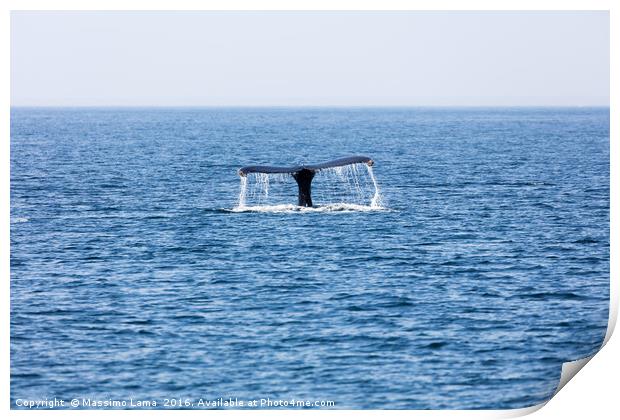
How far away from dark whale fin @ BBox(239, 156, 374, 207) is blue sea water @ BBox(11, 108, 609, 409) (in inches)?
41.0

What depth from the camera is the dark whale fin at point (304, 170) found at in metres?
42.5

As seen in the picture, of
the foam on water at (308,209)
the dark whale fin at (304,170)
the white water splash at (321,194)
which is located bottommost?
the white water splash at (321,194)

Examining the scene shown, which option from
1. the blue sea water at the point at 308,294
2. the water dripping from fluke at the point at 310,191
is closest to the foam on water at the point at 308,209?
the water dripping from fluke at the point at 310,191

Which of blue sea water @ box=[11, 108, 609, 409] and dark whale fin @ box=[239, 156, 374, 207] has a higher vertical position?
dark whale fin @ box=[239, 156, 374, 207]

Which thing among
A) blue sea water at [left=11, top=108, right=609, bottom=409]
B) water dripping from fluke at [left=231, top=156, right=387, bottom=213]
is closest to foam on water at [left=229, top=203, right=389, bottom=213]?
water dripping from fluke at [left=231, top=156, right=387, bottom=213]

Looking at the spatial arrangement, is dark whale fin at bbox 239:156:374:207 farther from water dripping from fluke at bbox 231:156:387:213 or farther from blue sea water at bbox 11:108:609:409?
blue sea water at bbox 11:108:609:409

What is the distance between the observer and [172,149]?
362 ft

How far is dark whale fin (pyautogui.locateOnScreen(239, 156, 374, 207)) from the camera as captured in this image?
42.5 m

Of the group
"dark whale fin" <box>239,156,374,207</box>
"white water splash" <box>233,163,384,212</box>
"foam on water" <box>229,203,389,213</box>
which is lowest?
"white water splash" <box>233,163,384,212</box>

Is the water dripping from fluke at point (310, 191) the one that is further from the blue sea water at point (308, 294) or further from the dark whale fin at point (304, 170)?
the blue sea water at point (308, 294)

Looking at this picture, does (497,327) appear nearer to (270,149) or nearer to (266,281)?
(266,281)

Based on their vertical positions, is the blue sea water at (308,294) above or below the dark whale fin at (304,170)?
below

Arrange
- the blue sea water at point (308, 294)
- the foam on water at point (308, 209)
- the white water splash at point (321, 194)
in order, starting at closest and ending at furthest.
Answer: the blue sea water at point (308, 294), the foam on water at point (308, 209), the white water splash at point (321, 194)
